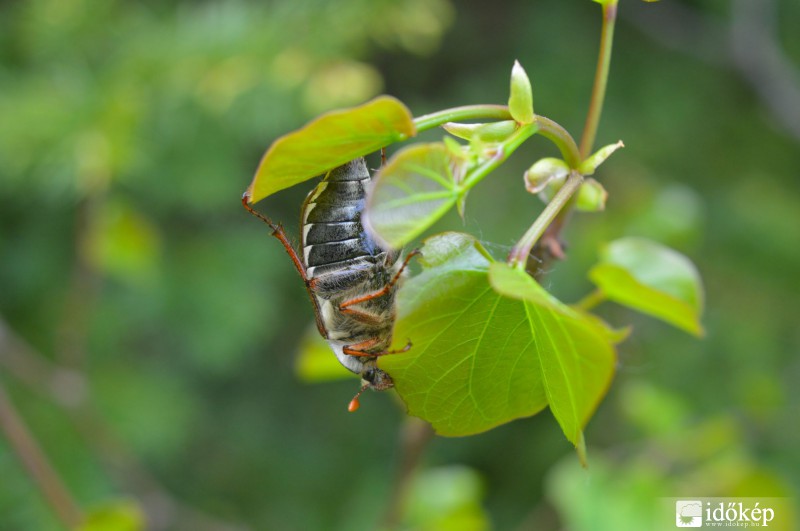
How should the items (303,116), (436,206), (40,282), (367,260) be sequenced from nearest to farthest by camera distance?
(436,206) < (367,260) < (303,116) < (40,282)

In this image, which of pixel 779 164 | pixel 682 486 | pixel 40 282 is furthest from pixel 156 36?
pixel 779 164

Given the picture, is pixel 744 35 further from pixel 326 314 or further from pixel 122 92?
pixel 326 314

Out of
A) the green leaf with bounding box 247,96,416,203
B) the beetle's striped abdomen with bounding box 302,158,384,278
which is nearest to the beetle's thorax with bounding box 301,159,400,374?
the beetle's striped abdomen with bounding box 302,158,384,278

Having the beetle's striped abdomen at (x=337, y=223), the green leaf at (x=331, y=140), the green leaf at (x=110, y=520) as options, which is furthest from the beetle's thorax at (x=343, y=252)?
the green leaf at (x=110, y=520)

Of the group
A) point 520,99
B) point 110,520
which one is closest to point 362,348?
point 520,99

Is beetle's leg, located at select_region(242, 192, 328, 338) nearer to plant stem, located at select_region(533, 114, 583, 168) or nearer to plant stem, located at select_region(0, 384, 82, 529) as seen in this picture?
plant stem, located at select_region(533, 114, 583, 168)

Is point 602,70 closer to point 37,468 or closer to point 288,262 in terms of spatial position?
point 37,468

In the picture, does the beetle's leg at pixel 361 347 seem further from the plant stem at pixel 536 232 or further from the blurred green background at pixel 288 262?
the blurred green background at pixel 288 262
